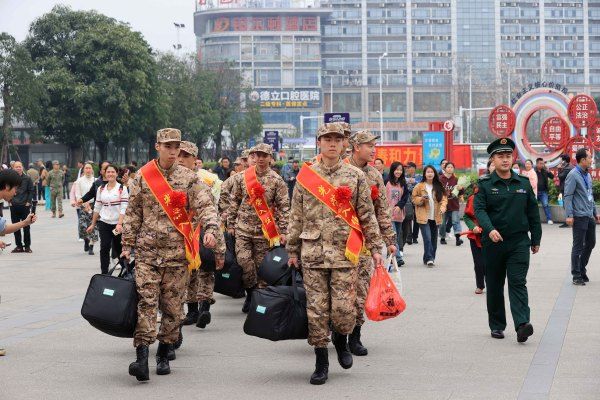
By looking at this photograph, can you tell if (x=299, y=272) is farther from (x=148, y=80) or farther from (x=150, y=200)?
(x=148, y=80)

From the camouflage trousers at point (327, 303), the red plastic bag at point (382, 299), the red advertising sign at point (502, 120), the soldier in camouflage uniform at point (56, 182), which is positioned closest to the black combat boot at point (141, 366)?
the camouflage trousers at point (327, 303)

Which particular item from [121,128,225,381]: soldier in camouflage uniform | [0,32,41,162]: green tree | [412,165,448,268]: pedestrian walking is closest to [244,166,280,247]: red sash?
[121,128,225,381]: soldier in camouflage uniform

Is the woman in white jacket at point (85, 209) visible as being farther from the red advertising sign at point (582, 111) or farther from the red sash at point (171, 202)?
the red advertising sign at point (582, 111)

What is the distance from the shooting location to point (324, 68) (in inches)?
5266

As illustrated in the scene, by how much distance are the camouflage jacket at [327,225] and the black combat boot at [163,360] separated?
1135mm

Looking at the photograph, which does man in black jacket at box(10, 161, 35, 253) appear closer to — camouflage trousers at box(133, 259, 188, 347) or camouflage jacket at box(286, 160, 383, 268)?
camouflage trousers at box(133, 259, 188, 347)

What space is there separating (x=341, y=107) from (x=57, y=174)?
105836mm

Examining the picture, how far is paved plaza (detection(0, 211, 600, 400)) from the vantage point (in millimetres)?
6992

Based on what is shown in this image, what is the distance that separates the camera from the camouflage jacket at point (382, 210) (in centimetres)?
827

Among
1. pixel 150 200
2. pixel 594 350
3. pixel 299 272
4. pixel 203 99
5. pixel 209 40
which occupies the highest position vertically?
pixel 209 40

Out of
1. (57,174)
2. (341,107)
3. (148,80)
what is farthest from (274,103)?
(57,174)

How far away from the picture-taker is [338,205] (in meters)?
7.38

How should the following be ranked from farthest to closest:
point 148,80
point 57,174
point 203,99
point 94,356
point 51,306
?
point 203,99 → point 148,80 → point 57,174 → point 51,306 → point 94,356

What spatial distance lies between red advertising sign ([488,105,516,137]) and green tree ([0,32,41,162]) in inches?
904
